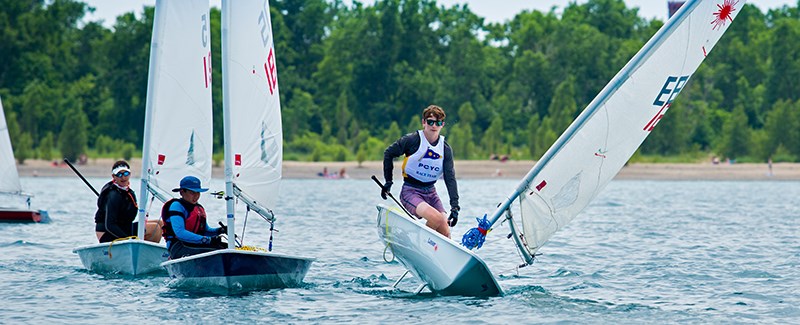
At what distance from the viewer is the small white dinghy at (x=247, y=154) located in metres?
13.0

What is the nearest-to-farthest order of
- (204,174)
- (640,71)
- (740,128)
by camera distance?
(640,71)
(204,174)
(740,128)

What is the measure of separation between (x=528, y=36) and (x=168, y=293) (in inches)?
2578

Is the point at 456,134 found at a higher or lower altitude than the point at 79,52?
lower

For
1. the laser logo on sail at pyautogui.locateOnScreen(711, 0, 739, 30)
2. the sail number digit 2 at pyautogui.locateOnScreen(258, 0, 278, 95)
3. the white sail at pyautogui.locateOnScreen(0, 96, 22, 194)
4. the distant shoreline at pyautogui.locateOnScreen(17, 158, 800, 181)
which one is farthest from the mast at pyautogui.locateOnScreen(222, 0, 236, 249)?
the distant shoreline at pyautogui.locateOnScreen(17, 158, 800, 181)

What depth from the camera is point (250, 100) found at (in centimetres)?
1392

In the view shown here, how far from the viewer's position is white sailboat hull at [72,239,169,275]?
14.8 meters

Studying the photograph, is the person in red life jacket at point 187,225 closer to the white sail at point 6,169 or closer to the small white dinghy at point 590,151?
the small white dinghy at point 590,151

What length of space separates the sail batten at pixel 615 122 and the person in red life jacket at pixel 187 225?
3234mm

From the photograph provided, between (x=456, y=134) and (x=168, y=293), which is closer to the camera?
(x=168, y=293)

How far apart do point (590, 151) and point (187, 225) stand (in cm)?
443

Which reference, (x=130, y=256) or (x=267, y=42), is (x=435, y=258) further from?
(x=130, y=256)

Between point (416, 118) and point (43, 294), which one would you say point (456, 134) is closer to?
point (416, 118)

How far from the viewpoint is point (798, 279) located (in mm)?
16141

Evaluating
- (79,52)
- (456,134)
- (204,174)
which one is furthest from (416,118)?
(204,174)
